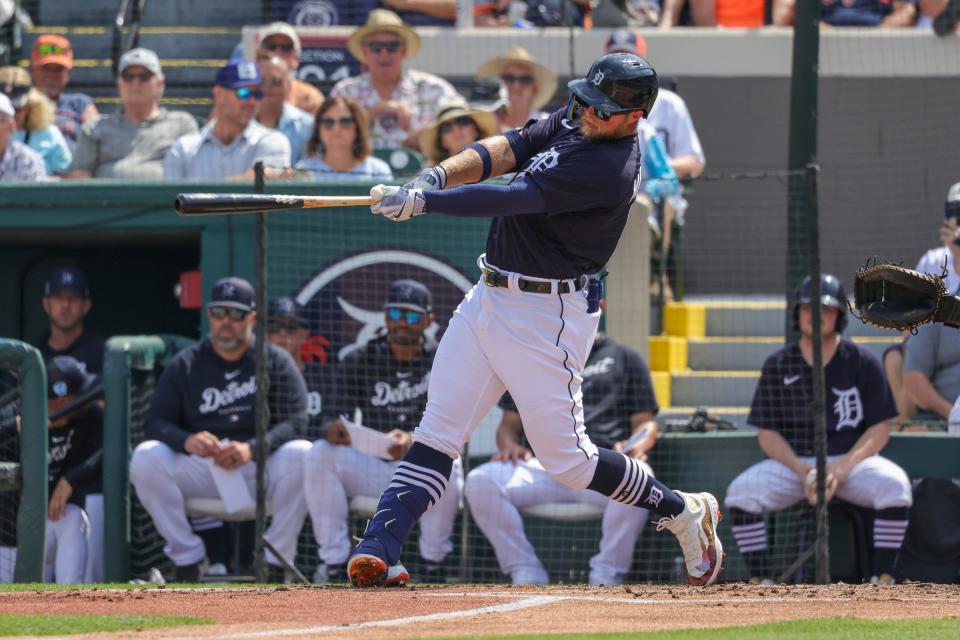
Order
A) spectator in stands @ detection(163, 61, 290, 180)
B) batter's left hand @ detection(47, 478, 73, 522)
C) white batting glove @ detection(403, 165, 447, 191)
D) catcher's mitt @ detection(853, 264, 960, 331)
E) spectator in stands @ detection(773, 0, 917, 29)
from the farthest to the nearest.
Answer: spectator in stands @ detection(773, 0, 917, 29) → spectator in stands @ detection(163, 61, 290, 180) → batter's left hand @ detection(47, 478, 73, 522) → catcher's mitt @ detection(853, 264, 960, 331) → white batting glove @ detection(403, 165, 447, 191)

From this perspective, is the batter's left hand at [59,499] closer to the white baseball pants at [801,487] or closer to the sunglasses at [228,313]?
the sunglasses at [228,313]

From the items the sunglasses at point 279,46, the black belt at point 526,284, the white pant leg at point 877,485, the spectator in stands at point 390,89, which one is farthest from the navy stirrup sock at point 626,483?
the sunglasses at point 279,46

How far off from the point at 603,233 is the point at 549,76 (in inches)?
193

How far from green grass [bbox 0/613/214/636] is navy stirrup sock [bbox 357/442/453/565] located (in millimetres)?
966

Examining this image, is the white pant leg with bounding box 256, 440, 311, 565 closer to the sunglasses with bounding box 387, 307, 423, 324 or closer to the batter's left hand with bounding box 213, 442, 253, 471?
the batter's left hand with bounding box 213, 442, 253, 471

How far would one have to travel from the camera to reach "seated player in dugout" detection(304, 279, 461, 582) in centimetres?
845

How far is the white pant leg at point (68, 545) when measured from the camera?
27.8 ft

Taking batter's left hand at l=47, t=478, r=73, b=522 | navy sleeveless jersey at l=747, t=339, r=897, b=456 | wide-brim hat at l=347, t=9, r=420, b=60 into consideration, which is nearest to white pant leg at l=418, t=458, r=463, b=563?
navy sleeveless jersey at l=747, t=339, r=897, b=456

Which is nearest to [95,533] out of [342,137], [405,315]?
[405,315]

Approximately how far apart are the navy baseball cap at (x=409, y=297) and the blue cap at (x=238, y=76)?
76.0 inches

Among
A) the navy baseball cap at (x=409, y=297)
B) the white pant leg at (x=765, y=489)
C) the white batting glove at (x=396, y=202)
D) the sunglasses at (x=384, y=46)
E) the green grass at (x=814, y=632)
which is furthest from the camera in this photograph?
the sunglasses at (x=384, y=46)

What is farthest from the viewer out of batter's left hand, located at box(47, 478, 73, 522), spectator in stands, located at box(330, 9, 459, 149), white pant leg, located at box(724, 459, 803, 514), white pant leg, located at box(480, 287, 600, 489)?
spectator in stands, located at box(330, 9, 459, 149)

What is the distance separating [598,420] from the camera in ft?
28.0

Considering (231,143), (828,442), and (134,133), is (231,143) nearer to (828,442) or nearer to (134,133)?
(134,133)
